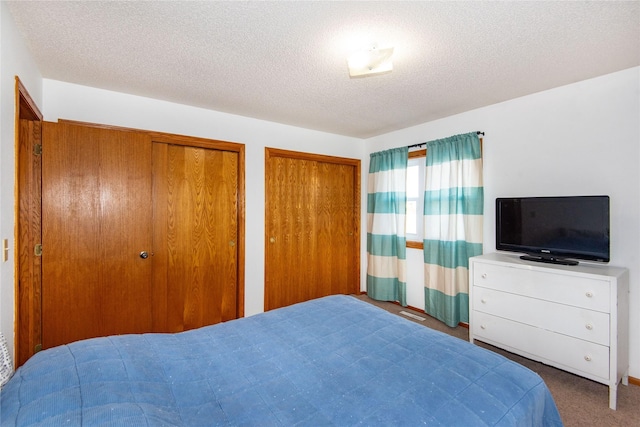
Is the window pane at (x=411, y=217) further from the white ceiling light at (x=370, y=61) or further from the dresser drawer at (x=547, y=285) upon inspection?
the white ceiling light at (x=370, y=61)

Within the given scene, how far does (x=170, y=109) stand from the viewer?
9.23ft

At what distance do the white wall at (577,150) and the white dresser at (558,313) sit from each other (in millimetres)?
396

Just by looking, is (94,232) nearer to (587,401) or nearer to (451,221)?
(451,221)

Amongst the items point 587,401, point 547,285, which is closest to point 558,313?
point 547,285

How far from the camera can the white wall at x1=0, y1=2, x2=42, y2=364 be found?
1448 millimetres

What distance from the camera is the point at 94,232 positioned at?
7.61 ft

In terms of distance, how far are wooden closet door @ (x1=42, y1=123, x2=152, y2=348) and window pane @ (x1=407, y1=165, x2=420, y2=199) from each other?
2.97m

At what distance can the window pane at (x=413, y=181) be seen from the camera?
3.66 m

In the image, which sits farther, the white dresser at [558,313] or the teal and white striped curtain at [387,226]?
the teal and white striped curtain at [387,226]

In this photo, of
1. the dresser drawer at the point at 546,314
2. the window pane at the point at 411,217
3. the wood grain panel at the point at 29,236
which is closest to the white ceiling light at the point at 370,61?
the dresser drawer at the point at 546,314

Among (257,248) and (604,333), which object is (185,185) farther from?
(604,333)

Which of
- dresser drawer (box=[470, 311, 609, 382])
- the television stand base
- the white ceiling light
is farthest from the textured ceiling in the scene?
dresser drawer (box=[470, 311, 609, 382])

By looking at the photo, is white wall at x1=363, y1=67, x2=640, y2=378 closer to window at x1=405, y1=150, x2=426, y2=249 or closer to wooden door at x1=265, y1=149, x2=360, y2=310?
window at x1=405, y1=150, x2=426, y2=249

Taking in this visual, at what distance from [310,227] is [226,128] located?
5.32ft
